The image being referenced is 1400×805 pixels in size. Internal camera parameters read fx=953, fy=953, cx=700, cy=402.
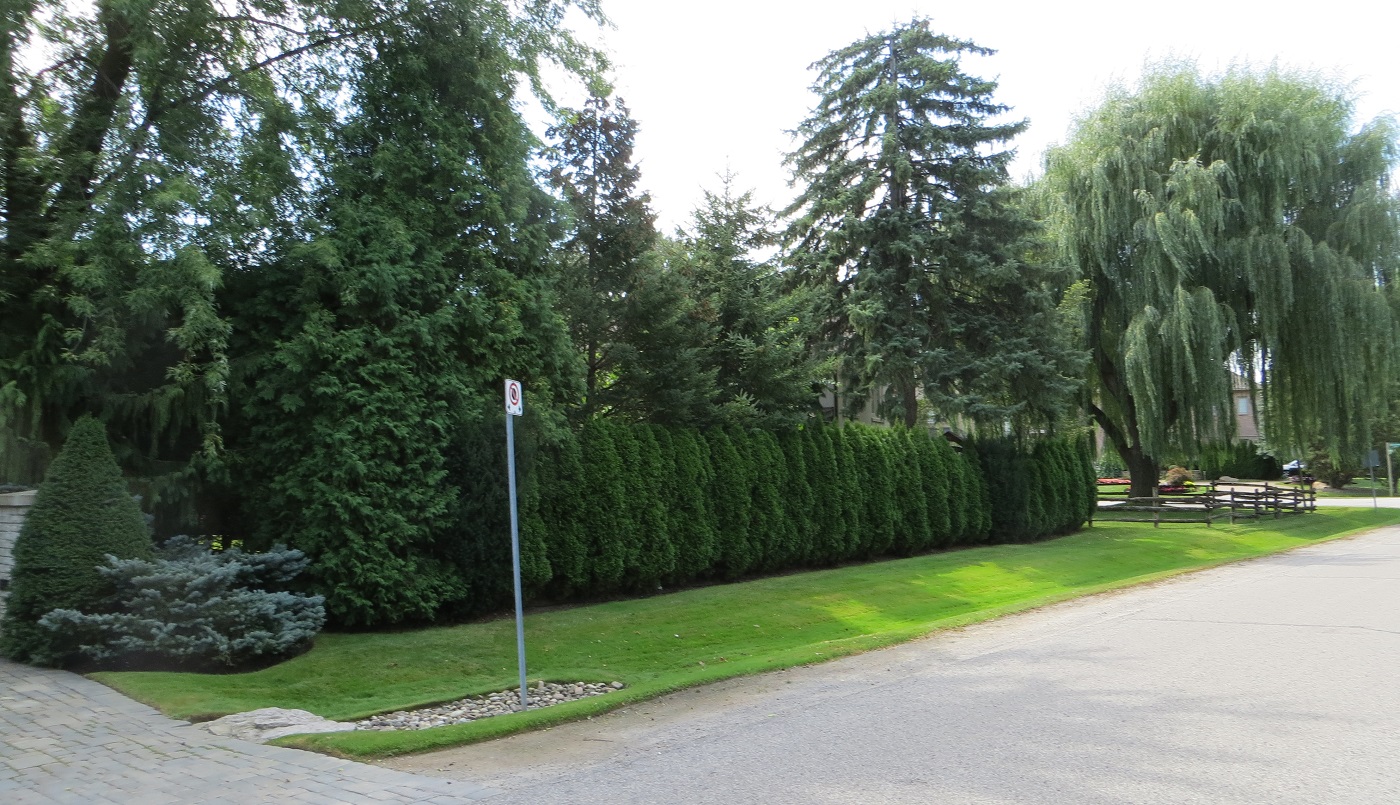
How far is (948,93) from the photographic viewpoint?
2439 cm

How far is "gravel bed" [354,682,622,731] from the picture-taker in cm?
812

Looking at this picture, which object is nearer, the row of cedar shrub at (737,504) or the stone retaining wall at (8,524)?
the stone retaining wall at (8,524)

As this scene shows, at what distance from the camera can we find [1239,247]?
26828 mm

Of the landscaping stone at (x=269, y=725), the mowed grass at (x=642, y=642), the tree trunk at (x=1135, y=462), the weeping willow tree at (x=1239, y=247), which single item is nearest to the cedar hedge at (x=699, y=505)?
the mowed grass at (x=642, y=642)

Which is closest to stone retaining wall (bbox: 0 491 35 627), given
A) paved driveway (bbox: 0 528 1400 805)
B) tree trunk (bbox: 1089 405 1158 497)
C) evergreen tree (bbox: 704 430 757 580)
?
paved driveway (bbox: 0 528 1400 805)

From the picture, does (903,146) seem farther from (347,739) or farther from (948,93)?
(347,739)

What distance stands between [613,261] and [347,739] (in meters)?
13.0

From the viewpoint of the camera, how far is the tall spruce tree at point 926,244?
2355cm

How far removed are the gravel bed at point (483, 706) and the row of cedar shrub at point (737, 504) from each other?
3705 mm

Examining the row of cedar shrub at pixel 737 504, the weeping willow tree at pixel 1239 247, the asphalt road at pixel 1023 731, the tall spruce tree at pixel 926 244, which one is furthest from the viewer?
the weeping willow tree at pixel 1239 247

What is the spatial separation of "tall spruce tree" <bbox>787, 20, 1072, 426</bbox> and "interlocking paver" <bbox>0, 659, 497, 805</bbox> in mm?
18363

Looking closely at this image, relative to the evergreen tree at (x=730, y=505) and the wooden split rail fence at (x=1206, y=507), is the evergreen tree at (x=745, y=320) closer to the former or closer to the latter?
the evergreen tree at (x=730, y=505)

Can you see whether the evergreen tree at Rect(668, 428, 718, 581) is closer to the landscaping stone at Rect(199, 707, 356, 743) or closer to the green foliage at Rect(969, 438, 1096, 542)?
the landscaping stone at Rect(199, 707, 356, 743)

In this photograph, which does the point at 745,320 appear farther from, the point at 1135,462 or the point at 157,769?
→ the point at 1135,462
